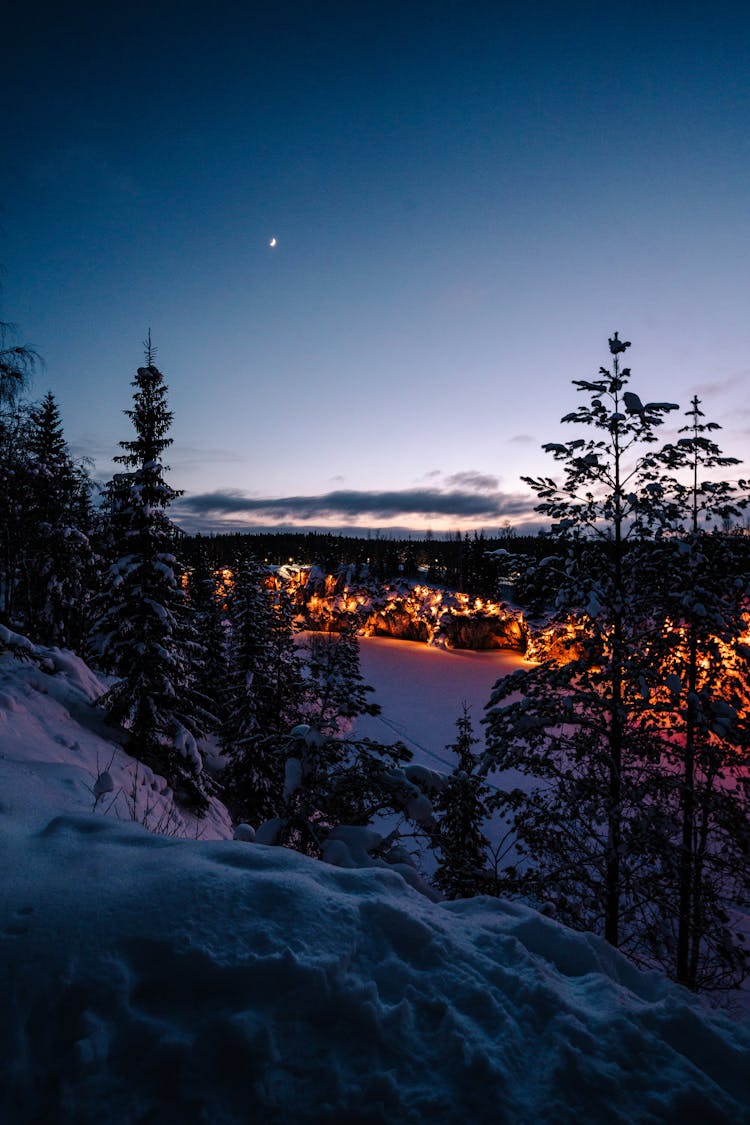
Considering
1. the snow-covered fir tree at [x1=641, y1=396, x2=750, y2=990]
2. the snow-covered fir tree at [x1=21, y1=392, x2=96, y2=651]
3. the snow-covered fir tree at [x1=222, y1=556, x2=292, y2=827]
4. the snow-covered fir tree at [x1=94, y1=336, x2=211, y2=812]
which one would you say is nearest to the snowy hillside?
the snow-covered fir tree at [x1=641, y1=396, x2=750, y2=990]

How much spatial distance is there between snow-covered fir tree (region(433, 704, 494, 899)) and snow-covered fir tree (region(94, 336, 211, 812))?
542 centimetres

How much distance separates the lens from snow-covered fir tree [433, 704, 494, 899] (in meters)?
5.96

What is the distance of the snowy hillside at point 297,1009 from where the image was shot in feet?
5.18

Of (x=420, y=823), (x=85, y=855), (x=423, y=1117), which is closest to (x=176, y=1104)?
(x=423, y=1117)

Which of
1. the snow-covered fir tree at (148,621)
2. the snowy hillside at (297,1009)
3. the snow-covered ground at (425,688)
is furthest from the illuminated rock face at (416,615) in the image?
the snowy hillside at (297,1009)

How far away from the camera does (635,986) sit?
2.85 meters

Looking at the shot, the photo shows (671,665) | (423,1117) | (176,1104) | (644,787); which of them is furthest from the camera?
(671,665)

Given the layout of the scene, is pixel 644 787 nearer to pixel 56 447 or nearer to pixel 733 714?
pixel 733 714

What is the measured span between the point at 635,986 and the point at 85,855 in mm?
3236

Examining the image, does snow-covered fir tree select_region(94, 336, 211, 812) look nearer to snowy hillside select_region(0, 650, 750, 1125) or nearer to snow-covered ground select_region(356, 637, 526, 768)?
snowy hillside select_region(0, 650, 750, 1125)

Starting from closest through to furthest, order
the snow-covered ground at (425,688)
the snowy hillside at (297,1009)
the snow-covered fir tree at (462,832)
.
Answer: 1. the snowy hillside at (297,1009)
2. the snow-covered fir tree at (462,832)
3. the snow-covered ground at (425,688)

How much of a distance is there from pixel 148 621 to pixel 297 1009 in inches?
416

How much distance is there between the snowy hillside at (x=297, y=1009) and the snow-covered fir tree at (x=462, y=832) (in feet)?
10.1

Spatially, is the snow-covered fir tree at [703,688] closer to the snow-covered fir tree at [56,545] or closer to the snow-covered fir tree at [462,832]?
the snow-covered fir tree at [462,832]
